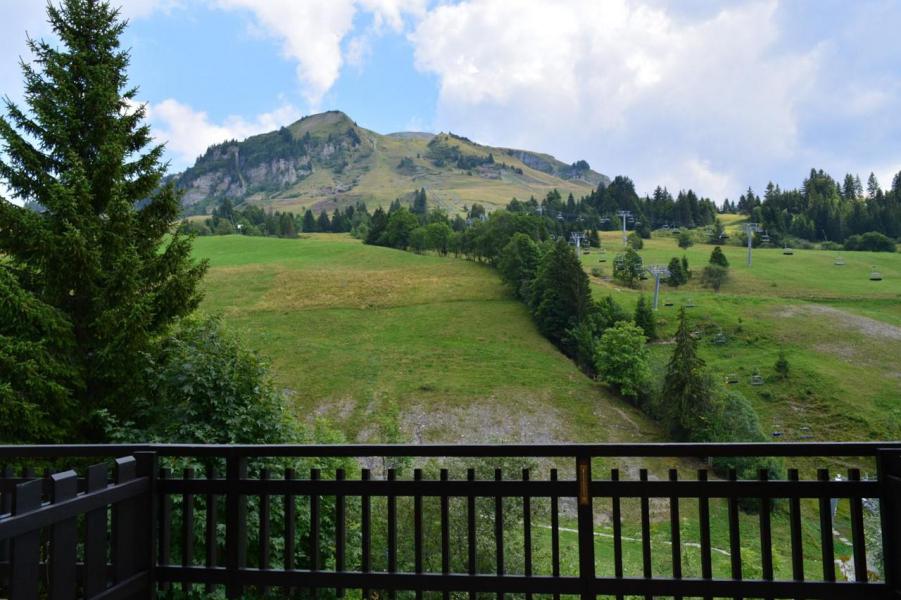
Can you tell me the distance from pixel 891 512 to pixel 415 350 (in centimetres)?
4066


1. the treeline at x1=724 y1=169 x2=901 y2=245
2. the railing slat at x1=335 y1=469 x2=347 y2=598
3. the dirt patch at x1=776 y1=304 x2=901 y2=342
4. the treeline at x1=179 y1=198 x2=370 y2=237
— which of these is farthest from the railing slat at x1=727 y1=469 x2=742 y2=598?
the treeline at x1=724 y1=169 x2=901 y2=245

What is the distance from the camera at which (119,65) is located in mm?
12344

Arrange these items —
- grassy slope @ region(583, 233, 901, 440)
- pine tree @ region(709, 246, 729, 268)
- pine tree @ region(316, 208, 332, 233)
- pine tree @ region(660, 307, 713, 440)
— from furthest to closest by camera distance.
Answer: pine tree @ region(316, 208, 332, 233) < pine tree @ region(709, 246, 729, 268) < grassy slope @ region(583, 233, 901, 440) < pine tree @ region(660, 307, 713, 440)

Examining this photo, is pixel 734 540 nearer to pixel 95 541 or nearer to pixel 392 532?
pixel 392 532

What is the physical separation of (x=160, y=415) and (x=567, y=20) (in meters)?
26.3

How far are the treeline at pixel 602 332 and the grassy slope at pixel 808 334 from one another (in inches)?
137

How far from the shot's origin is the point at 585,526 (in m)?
Result: 2.77

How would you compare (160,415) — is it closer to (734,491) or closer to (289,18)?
(734,491)

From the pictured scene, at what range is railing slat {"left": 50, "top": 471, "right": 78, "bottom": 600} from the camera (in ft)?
6.82

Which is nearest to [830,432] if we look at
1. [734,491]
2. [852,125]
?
[852,125]

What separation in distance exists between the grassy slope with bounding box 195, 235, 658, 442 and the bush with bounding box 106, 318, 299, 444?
1174 centimetres

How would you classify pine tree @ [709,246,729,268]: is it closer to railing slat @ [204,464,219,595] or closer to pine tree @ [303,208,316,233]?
railing slat @ [204,464,219,595]

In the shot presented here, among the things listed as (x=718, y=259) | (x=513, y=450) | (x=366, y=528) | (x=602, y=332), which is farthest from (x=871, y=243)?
(x=366, y=528)

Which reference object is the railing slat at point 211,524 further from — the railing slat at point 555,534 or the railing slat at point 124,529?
the railing slat at point 555,534
